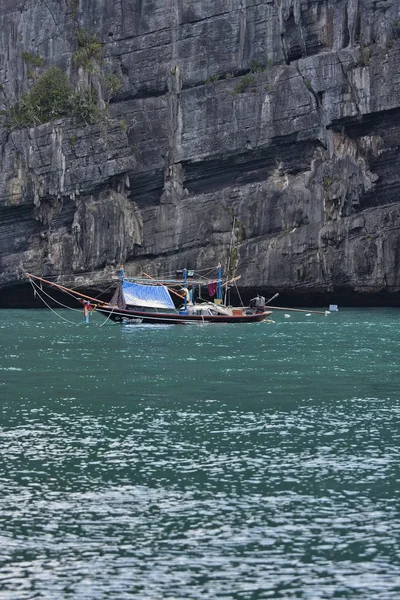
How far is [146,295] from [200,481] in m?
58.0

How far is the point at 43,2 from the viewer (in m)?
102

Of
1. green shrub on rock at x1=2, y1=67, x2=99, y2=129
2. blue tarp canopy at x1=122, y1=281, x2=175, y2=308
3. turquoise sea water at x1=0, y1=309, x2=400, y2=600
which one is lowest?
turquoise sea water at x1=0, y1=309, x2=400, y2=600

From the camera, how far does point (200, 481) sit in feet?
85.3

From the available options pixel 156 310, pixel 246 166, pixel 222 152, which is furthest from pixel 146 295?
pixel 246 166

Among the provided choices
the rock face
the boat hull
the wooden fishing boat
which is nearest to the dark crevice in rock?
the rock face

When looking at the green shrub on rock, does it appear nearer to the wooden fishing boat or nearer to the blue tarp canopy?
the wooden fishing boat

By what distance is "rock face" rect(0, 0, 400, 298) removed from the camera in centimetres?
9062

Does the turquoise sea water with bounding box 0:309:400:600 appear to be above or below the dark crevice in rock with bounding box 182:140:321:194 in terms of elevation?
below

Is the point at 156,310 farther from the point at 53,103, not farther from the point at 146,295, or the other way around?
the point at 53,103

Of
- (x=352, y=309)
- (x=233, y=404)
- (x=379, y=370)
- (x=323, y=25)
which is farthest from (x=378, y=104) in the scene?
(x=233, y=404)

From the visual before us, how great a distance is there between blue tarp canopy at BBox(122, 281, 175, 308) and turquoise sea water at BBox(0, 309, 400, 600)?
1300 inches

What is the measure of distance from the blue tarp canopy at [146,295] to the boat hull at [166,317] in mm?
880

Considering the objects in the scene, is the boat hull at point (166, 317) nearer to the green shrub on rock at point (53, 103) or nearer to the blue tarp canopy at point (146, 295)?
the blue tarp canopy at point (146, 295)

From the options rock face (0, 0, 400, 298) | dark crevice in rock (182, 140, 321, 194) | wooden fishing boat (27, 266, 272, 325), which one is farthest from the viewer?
dark crevice in rock (182, 140, 321, 194)
